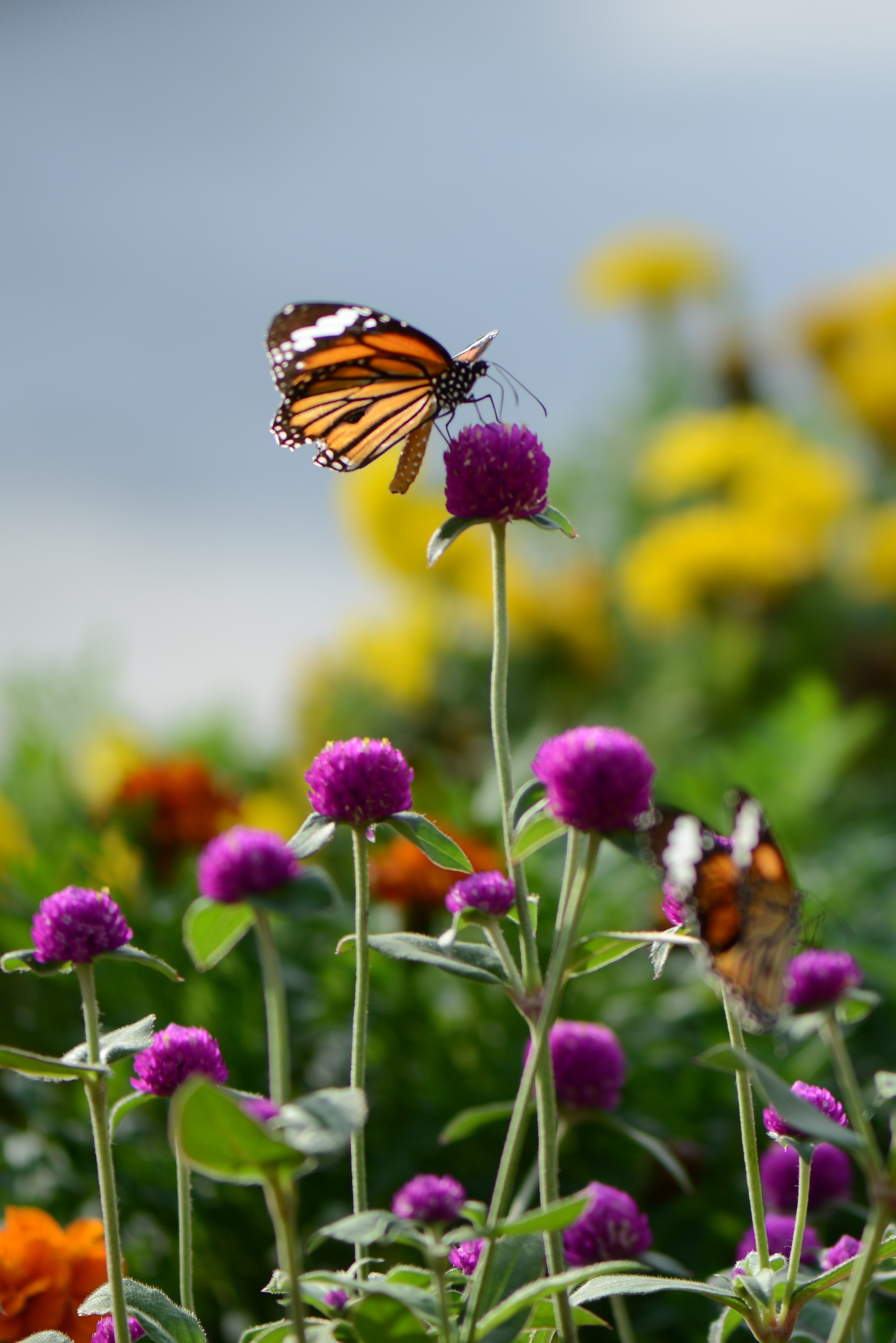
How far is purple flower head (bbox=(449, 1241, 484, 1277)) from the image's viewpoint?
0.56m

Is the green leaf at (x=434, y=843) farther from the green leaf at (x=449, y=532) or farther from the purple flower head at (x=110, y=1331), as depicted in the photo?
the purple flower head at (x=110, y=1331)

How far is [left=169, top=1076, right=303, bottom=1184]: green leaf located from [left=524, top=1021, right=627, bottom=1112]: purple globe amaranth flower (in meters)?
0.33

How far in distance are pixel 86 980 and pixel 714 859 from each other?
0.25 meters

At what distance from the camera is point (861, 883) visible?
137cm

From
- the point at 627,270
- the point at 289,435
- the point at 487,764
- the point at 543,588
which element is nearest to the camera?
the point at 289,435

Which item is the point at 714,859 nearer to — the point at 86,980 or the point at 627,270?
the point at 86,980

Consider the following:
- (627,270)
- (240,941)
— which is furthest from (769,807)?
(627,270)

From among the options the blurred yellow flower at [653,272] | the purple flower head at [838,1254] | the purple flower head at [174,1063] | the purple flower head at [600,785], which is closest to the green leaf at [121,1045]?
the purple flower head at [174,1063]

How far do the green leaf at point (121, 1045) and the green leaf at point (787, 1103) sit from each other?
242 millimetres

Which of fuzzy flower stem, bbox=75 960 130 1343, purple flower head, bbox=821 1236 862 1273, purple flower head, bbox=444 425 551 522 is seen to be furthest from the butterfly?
purple flower head, bbox=821 1236 862 1273

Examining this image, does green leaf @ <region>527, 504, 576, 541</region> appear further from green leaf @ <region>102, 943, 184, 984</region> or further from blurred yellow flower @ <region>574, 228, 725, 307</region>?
→ blurred yellow flower @ <region>574, 228, 725, 307</region>

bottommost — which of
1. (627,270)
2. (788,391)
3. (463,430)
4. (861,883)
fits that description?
(861,883)

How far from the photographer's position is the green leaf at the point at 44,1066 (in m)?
0.45

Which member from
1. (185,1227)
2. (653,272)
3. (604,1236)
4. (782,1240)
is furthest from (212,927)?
(653,272)
